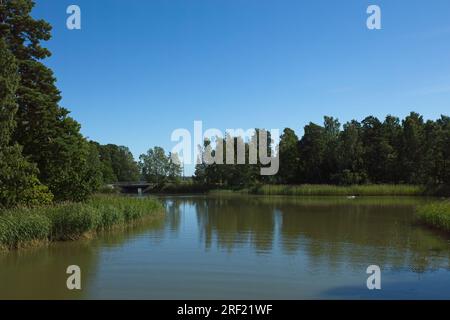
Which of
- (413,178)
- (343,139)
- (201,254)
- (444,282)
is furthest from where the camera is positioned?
(343,139)

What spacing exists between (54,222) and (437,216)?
1686 cm

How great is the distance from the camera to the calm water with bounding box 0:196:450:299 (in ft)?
39.1

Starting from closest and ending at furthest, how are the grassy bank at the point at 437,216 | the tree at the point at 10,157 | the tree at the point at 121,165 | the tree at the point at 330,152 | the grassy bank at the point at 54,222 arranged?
1. the grassy bank at the point at 54,222
2. the tree at the point at 10,157
3. the grassy bank at the point at 437,216
4. the tree at the point at 330,152
5. the tree at the point at 121,165

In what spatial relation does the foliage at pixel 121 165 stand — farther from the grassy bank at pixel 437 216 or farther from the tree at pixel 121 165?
the grassy bank at pixel 437 216

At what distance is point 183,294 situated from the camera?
460 inches

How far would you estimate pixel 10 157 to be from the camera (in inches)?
706

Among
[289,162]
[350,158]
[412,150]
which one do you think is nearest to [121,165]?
[289,162]

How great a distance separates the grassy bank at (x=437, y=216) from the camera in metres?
21.6

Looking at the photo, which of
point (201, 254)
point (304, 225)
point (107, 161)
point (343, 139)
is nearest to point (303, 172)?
point (343, 139)

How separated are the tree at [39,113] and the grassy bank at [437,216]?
1700 centimetres

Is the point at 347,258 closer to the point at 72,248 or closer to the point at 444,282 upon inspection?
the point at 444,282

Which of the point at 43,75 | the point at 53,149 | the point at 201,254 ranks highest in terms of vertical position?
the point at 43,75

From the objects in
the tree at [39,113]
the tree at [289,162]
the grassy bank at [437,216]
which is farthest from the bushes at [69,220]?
the tree at [289,162]
